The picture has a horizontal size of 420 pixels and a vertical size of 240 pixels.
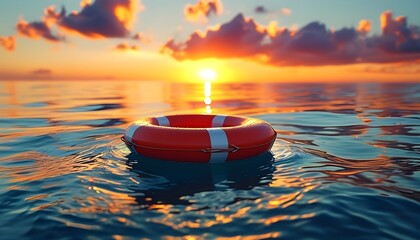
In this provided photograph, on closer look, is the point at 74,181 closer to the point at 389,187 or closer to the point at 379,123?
the point at 389,187

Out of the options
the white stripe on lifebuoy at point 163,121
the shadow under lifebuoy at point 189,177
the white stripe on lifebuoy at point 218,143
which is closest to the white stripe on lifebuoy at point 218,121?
the white stripe on lifebuoy at point 163,121

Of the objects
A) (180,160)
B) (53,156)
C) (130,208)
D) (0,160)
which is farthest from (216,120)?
(0,160)

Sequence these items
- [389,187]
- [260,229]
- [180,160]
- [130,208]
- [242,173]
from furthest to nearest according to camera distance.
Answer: [180,160] → [242,173] → [389,187] → [130,208] → [260,229]

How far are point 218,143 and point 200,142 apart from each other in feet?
0.85

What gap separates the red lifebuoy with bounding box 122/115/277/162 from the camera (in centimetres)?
479

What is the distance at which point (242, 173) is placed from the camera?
179 inches

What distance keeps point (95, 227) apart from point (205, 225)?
95cm

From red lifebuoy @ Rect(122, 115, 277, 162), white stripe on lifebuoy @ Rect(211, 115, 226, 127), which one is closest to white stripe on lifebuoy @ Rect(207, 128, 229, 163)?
red lifebuoy @ Rect(122, 115, 277, 162)

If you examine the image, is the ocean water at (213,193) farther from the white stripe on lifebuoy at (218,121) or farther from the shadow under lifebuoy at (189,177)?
the white stripe on lifebuoy at (218,121)

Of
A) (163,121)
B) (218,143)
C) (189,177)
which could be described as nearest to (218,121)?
(163,121)

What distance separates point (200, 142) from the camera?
4.78 m

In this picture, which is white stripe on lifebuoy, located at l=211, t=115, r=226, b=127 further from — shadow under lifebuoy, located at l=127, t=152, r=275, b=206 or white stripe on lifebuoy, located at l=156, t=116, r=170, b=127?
shadow under lifebuoy, located at l=127, t=152, r=275, b=206

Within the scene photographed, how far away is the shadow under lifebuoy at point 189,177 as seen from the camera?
3730mm

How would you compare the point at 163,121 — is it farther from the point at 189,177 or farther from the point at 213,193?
the point at 213,193
